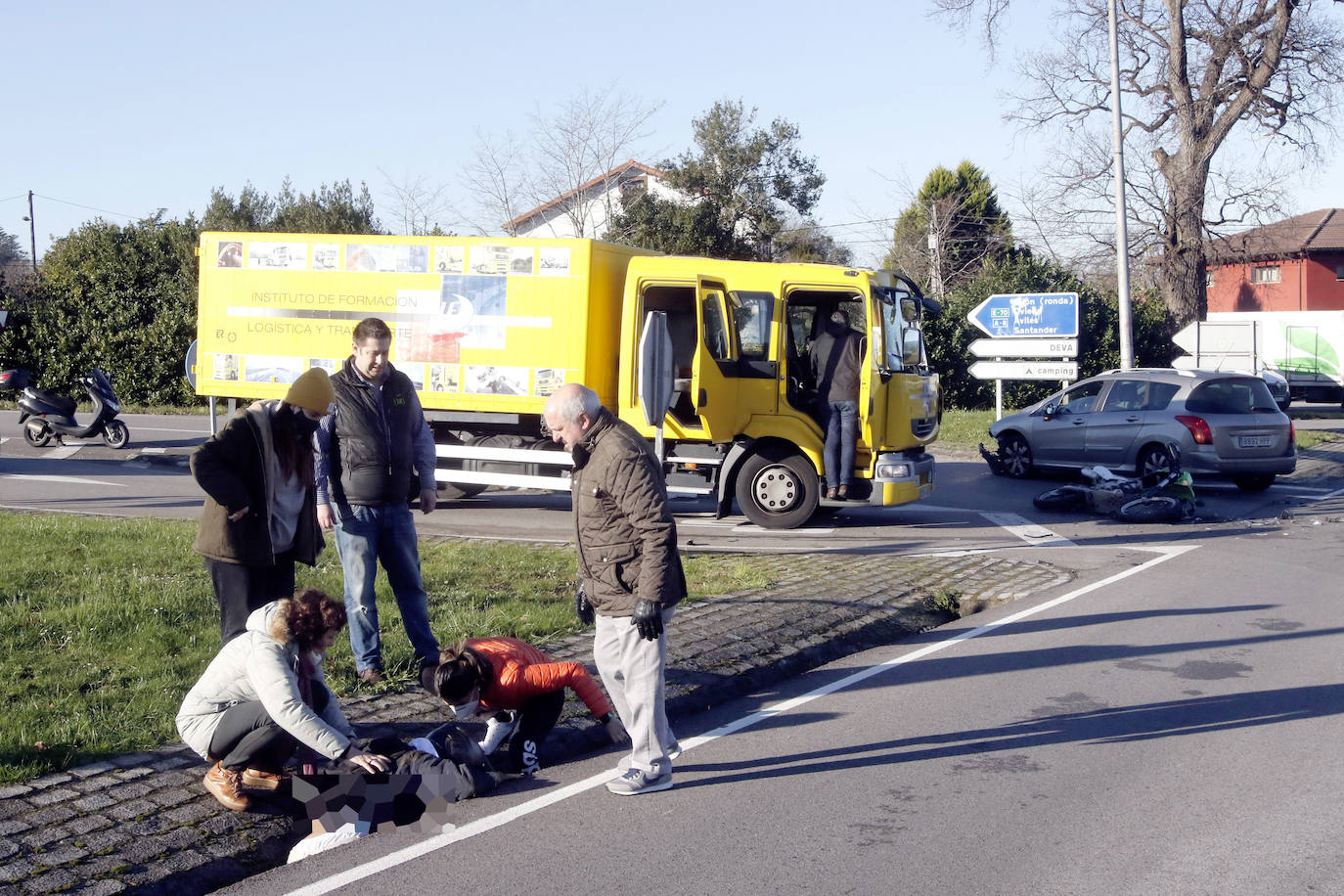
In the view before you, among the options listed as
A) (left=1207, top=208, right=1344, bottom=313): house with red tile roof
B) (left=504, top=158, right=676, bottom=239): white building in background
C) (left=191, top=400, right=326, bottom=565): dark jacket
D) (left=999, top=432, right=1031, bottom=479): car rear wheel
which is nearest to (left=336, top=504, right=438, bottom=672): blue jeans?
(left=191, top=400, right=326, bottom=565): dark jacket

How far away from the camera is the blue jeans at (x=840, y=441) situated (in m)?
12.8

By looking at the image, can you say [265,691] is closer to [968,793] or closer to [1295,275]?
[968,793]

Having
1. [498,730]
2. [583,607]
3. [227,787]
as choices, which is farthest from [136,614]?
[583,607]

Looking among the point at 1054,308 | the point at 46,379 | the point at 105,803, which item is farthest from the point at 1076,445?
the point at 46,379

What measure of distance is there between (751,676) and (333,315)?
320 inches

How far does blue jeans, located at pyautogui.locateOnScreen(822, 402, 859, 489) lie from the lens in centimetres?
1280

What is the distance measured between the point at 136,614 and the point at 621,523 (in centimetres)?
416

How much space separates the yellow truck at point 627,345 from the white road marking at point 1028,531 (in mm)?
1107

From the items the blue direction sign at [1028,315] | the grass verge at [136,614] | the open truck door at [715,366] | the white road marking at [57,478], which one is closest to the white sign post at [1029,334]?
the blue direction sign at [1028,315]

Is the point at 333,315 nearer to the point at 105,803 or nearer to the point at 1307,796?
the point at 105,803

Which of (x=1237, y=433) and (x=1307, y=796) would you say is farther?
(x=1237, y=433)

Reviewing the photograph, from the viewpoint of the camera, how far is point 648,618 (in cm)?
490

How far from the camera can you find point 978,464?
2011cm

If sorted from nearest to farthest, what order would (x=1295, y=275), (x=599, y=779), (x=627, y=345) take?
(x=599, y=779), (x=627, y=345), (x=1295, y=275)
